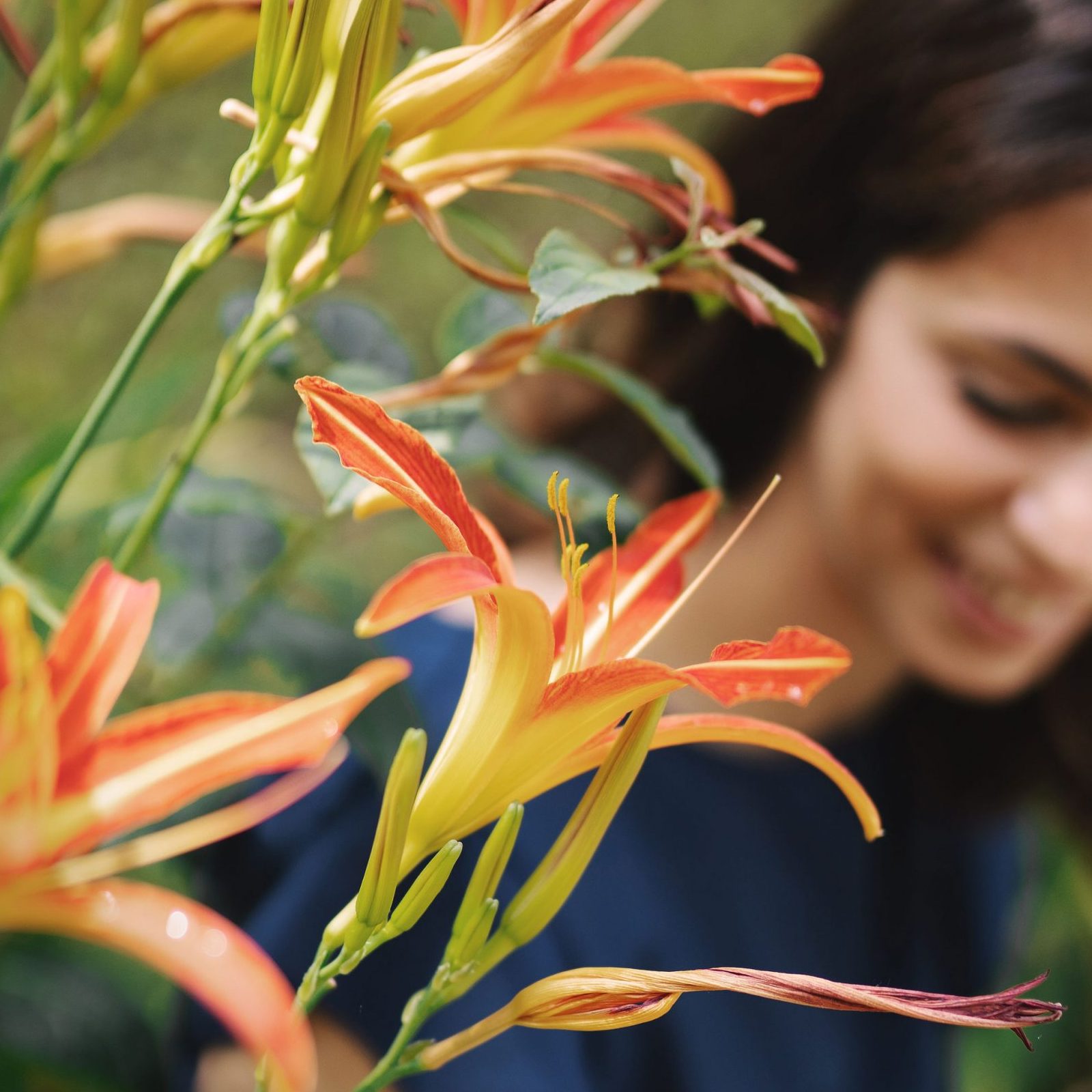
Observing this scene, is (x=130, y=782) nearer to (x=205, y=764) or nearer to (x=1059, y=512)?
(x=205, y=764)

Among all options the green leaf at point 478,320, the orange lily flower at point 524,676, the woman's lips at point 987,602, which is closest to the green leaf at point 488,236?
the green leaf at point 478,320

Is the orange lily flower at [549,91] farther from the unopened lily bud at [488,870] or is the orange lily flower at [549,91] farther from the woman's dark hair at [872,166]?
the woman's dark hair at [872,166]

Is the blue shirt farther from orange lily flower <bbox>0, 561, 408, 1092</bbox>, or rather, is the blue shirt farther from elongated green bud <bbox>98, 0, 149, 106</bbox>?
elongated green bud <bbox>98, 0, 149, 106</bbox>

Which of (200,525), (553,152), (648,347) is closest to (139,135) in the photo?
(648,347)

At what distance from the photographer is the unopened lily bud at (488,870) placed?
0.22m

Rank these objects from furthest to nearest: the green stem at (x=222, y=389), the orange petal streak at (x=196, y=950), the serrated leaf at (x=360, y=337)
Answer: the serrated leaf at (x=360, y=337), the green stem at (x=222, y=389), the orange petal streak at (x=196, y=950)

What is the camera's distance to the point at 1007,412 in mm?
549

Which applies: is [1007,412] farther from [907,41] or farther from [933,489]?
[907,41]

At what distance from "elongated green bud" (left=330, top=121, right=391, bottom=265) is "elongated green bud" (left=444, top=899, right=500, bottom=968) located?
0.14 metres

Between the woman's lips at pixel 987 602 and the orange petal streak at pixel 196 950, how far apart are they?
0.52m

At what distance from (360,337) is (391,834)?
213mm

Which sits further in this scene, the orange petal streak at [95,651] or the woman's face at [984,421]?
the woman's face at [984,421]

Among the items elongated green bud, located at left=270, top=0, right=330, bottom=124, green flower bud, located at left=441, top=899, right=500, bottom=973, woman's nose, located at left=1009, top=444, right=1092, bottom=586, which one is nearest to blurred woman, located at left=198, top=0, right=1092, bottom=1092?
woman's nose, located at left=1009, top=444, right=1092, bottom=586

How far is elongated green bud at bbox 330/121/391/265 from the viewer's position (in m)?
0.22
